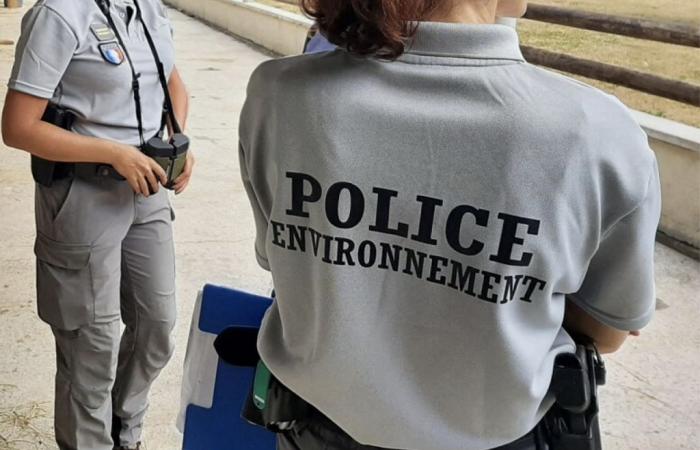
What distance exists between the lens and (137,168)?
2021 millimetres

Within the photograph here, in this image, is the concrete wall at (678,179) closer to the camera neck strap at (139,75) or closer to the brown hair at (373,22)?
the camera neck strap at (139,75)

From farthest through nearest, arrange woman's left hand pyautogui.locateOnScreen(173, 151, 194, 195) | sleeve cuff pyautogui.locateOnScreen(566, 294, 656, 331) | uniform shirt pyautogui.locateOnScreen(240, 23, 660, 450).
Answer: woman's left hand pyautogui.locateOnScreen(173, 151, 194, 195)
sleeve cuff pyautogui.locateOnScreen(566, 294, 656, 331)
uniform shirt pyautogui.locateOnScreen(240, 23, 660, 450)

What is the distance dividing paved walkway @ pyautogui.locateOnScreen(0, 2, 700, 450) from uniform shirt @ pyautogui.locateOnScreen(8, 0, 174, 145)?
49.7 inches

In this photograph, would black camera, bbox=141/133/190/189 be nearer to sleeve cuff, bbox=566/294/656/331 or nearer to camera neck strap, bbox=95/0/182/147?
camera neck strap, bbox=95/0/182/147

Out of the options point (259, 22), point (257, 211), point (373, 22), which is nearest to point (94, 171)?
point (257, 211)

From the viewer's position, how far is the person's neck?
3.19ft

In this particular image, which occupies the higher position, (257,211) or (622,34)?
(257,211)

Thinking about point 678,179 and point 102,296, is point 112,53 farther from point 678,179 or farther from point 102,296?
point 678,179

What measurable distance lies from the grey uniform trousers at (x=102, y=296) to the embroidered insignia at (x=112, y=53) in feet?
1.03

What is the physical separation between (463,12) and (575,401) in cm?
58

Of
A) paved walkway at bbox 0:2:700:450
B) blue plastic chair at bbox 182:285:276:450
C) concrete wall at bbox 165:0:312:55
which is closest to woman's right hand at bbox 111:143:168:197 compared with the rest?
blue plastic chair at bbox 182:285:276:450

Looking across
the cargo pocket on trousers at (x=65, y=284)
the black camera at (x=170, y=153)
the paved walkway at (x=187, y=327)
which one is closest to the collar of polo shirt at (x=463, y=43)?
the black camera at (x=170, y=153)

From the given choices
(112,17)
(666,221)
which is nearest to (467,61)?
(112,17)

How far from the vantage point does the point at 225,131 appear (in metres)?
7.05
